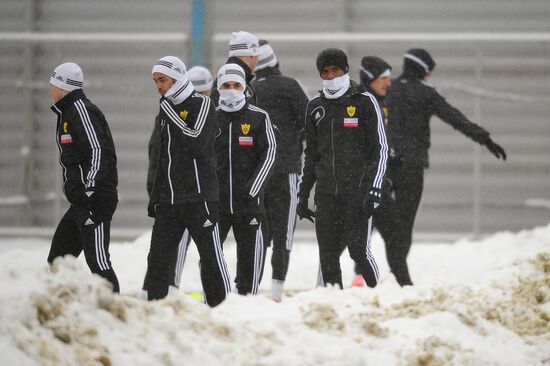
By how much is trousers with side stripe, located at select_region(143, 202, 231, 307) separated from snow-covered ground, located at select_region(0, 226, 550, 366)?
24.3 inches

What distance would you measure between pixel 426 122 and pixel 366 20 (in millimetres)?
6169

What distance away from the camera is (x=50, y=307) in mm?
5855

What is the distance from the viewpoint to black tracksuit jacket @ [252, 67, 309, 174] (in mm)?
10055

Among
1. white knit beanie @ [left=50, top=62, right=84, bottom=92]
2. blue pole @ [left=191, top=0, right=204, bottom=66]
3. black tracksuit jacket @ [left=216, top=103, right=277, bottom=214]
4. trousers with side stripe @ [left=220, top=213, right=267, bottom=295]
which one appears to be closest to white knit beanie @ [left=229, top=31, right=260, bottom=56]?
black tracksuit jacket @ [left=216, top=103, right=277, bottom=214]

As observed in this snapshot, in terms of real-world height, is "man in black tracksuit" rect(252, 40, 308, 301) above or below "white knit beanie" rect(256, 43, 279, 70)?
below

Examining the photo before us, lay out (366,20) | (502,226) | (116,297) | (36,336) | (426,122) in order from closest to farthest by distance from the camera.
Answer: (36,336), (116,297), (426,122), (502,226), (366,20)

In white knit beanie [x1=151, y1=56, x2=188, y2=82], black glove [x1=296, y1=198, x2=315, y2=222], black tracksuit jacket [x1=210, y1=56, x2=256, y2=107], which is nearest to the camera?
white knit beanie [x1=151, y1=56, x2=188, y2=82]

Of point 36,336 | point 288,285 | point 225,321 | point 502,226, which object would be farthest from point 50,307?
point 502,226

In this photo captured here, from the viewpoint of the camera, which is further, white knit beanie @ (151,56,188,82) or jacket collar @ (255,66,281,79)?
jacket collar @ (255,66,281,79)

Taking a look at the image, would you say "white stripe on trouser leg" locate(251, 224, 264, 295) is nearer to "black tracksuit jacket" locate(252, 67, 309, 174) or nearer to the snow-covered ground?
the snow-covered ground

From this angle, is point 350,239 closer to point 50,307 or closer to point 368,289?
point 368,289

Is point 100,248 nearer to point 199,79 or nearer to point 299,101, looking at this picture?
point 299,101

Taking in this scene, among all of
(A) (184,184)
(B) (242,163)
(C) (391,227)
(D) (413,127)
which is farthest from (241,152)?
(D) (413,127)

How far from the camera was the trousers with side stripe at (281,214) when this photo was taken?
391 inches
